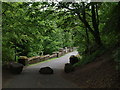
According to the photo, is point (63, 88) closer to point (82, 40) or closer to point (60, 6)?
point (60, 6)

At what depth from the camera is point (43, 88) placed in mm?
8102

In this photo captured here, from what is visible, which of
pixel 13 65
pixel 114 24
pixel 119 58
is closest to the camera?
pixel 119 58

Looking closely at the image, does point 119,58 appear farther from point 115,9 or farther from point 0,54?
point 0,54

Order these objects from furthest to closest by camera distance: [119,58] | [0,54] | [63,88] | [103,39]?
1. [103,39]
2. [0,54]
3. [63,88]
4. [119,58]

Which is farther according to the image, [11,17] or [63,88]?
[11,17]

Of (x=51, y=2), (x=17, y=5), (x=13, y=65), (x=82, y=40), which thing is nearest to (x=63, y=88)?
(x=13, y=65)

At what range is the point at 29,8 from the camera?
→ 12672 mm

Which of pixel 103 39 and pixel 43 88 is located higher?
pixel 103 39

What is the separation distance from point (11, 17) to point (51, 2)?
134 inches

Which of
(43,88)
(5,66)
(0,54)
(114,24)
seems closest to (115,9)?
(114,24)

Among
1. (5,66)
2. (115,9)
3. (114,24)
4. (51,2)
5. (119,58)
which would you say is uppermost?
(51,2)

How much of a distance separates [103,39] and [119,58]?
1012 centimetres

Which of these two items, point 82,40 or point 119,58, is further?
point 82,40

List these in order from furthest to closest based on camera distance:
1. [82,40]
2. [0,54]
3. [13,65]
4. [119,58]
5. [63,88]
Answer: [82,40] → [13,65] → [0,54] → [63,88] → [119,58]
